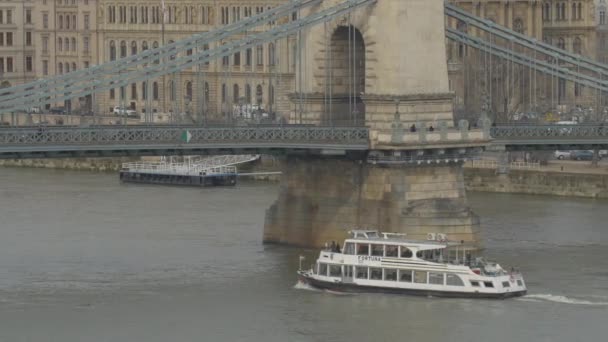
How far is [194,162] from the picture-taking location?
10731 cm

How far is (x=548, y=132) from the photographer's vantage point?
80625 mm

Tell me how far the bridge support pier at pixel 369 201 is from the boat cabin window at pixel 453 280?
19.5 ft

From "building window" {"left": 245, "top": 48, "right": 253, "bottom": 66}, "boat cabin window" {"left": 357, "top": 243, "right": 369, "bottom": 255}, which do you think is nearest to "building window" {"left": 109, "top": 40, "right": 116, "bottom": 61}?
"building window" {"left": 245, "top": 48, "right": 253, "bottom": 66}

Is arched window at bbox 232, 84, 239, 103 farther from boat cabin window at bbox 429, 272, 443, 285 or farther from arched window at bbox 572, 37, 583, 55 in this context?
boat cabin window at bbox 429, 272, 443, 285

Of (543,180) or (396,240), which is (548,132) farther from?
(543,180)

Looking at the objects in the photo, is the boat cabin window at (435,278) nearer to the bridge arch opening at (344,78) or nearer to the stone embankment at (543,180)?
the bridge arch opening at (344,78)

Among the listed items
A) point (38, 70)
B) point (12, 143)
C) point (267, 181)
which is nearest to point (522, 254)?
point (12, 143)

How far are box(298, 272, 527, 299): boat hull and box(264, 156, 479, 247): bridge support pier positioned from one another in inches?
216

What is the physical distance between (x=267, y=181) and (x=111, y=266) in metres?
29.4

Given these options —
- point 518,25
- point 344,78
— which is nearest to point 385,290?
point 344,78

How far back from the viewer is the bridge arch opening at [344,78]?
79.3m

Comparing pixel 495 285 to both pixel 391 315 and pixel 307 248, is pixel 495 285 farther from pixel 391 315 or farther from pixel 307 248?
pixel 307 248

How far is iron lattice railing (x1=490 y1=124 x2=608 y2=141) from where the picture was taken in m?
80.0

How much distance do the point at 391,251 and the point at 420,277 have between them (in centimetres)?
122
